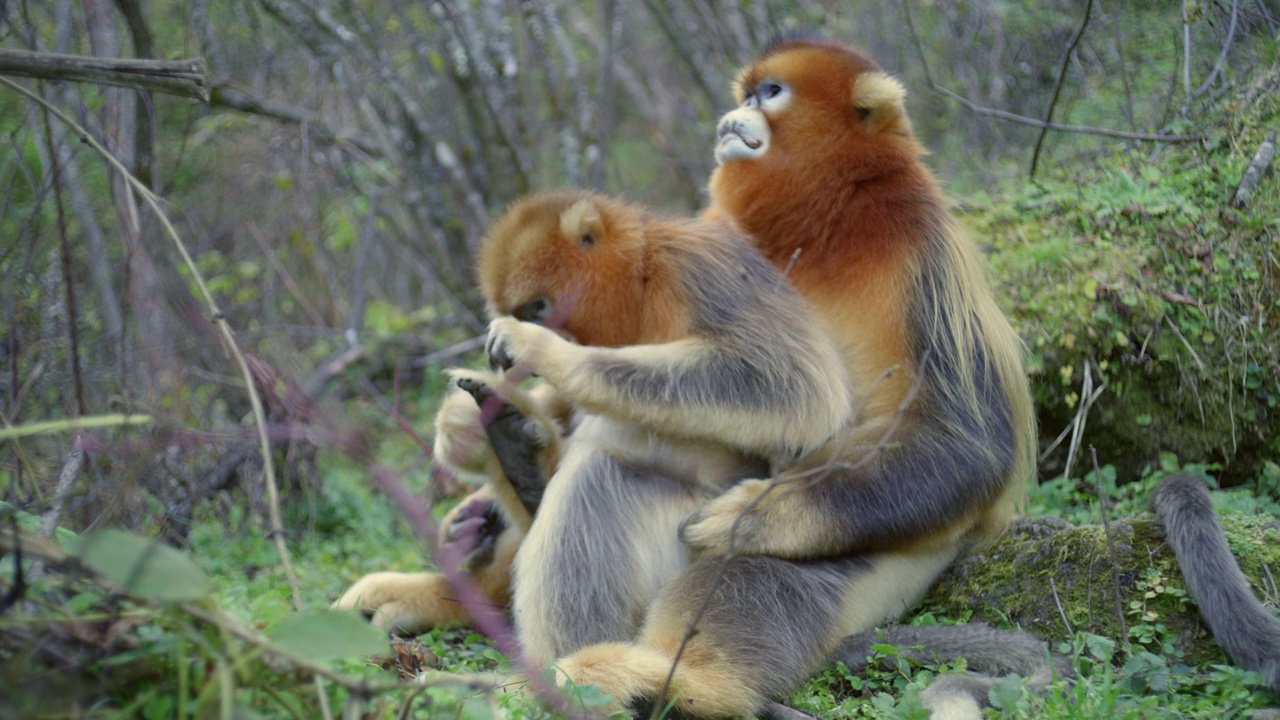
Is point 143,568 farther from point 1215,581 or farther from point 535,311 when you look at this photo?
point 1215,581

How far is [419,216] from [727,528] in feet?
13.2

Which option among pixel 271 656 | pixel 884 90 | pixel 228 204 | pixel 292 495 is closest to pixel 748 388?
pixel 884 90

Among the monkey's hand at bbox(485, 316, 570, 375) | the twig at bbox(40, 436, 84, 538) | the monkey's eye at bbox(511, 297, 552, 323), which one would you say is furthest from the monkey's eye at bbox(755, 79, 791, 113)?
the twig at bbox(40, 436, 84, 538)

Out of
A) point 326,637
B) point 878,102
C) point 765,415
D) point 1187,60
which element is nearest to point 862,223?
point 878,102

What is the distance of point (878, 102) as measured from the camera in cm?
336

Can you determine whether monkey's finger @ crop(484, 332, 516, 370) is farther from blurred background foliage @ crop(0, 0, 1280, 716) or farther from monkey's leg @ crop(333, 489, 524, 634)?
monkey's leg @ crop(333, 489, 524, 634)

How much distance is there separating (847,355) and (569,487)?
1.01 meters

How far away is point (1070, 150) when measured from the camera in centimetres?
573

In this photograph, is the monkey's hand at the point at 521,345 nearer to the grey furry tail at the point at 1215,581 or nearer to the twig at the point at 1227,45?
the grey furry tail at the point at 1215,581

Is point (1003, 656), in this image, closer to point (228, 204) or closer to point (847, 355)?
point (847, 355)

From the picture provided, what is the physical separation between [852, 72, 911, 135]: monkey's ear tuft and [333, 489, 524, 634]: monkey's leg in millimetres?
1891

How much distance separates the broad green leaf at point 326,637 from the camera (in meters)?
1.51

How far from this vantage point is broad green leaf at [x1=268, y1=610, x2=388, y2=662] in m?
1.51

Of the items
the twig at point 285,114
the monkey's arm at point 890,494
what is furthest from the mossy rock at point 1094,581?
the twig at point 285,114
